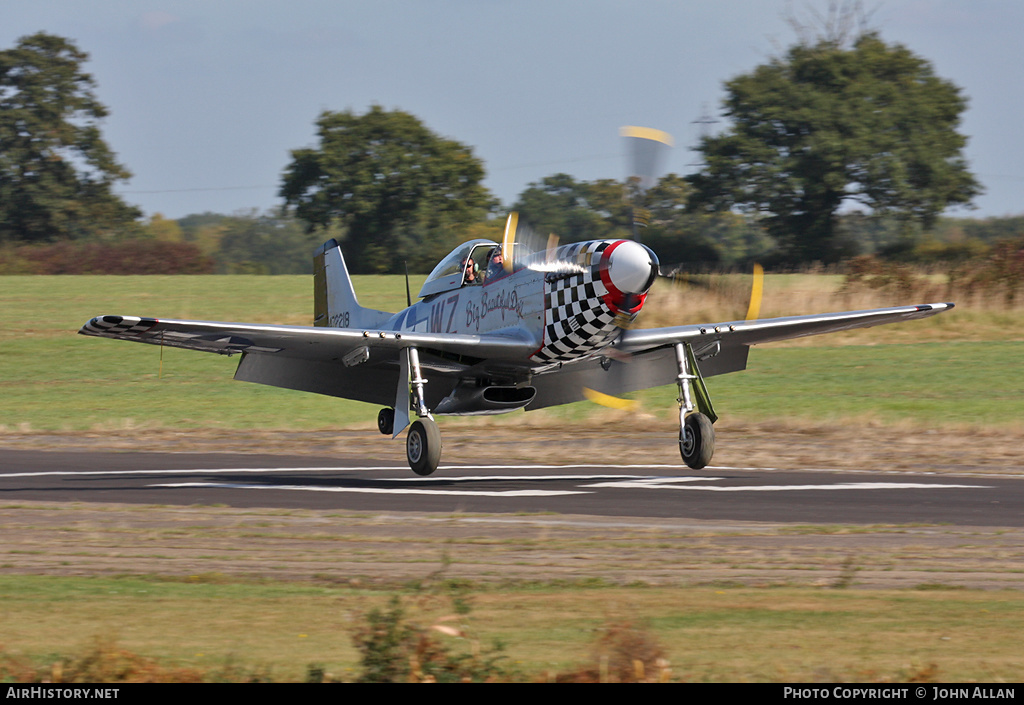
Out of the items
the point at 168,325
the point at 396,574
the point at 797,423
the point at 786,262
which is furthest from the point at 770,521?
the point at 786,262

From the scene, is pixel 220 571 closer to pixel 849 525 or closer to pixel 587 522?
pixel 587 522

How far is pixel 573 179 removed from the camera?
235ft

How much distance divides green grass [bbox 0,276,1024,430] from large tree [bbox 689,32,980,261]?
86.3 feet

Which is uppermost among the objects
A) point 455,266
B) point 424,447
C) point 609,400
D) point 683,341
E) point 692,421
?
point 455,266

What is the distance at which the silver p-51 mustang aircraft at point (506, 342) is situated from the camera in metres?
14.9

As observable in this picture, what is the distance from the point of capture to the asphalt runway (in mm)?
13141

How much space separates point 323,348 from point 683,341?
4979 mm

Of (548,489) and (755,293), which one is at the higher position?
(755,293)

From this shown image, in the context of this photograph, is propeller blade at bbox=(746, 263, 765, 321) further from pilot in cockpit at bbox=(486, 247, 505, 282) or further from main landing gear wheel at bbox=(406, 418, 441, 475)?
main landing gear wheel at bbox=(406, 418, 441, 475)

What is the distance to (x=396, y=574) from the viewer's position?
8.99 metres

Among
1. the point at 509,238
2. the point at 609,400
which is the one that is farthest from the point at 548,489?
the point at 509,238

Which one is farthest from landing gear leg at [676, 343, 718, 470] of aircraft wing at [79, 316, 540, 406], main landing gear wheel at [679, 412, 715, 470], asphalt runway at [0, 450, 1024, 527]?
aircraft wing at [79, 316, 540, 406]

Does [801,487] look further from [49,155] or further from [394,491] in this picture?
[49,155]
